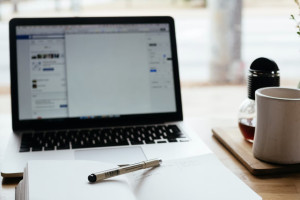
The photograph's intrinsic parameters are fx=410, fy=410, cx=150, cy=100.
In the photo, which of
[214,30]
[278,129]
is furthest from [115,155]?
[214,30]

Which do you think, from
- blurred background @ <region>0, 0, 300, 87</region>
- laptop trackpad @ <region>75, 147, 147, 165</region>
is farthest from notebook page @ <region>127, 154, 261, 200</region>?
blurred background @ <region>0, 0, 300, 87</region>

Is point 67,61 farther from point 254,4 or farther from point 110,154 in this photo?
point 254,4

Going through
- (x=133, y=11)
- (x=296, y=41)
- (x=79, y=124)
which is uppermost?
(x=133, y=11)

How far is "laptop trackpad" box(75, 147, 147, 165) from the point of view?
88 centimetres

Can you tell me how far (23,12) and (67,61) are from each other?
187 inches

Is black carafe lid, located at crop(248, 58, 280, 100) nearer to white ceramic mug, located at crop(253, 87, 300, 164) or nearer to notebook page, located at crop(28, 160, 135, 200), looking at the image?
white ceramic mug, located at crop(253, 87, 300, 164)

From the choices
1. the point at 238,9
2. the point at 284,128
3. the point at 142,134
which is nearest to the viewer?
the point at 284,128

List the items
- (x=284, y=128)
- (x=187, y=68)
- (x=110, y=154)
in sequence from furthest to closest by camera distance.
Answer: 1. (x=187, y=68)
2. (x=110, y=154)
3. (x=284, y=128)

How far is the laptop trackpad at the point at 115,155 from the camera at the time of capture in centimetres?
88

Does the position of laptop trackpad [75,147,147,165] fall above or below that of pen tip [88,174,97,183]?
above

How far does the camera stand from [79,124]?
41.9 inches

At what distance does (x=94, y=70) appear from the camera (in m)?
1.09

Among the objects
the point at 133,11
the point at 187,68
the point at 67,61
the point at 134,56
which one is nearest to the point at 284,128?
the point at 134,56

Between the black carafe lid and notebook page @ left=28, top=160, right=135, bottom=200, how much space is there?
1.31ft
